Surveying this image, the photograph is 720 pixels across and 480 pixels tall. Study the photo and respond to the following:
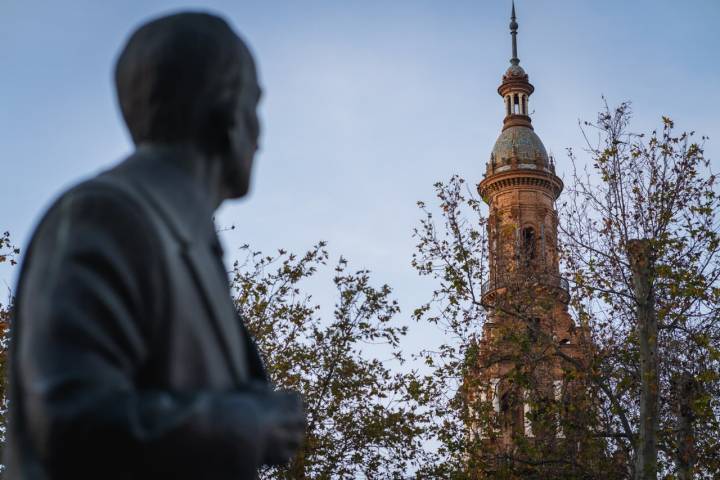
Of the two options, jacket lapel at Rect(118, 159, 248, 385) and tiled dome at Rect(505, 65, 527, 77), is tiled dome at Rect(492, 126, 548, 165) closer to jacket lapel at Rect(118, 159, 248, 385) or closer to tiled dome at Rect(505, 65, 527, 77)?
tiled dome at Rect(505, 65, 527, 77)

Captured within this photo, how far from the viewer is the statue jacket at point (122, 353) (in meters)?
1.90

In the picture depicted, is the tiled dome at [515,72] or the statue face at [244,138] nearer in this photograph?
the statue face at [244,138]

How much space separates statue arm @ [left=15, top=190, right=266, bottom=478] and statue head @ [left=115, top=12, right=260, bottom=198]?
29 centimetres

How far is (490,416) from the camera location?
20516 millimetres

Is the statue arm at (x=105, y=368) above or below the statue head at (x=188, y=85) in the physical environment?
below

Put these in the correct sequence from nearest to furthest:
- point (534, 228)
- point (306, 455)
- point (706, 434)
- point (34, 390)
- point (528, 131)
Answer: point (34, 390)
point (706, 434)
point (306, 455)
point (534, 228)
point (528, 131)

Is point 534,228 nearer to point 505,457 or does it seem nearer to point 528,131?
point 528,131

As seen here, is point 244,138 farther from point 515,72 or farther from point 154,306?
point 515,72

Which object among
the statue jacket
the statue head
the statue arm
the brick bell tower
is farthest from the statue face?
the brick bell tower

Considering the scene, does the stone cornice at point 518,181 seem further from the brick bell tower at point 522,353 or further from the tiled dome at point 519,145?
the brick bell tower at point 522,353

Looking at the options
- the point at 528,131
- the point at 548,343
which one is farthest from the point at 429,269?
the point at 528,131

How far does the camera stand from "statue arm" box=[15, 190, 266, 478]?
189 cm

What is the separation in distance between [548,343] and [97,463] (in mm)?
18796


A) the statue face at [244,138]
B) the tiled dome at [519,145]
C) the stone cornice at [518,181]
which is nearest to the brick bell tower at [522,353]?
the statue face at [244,138]
